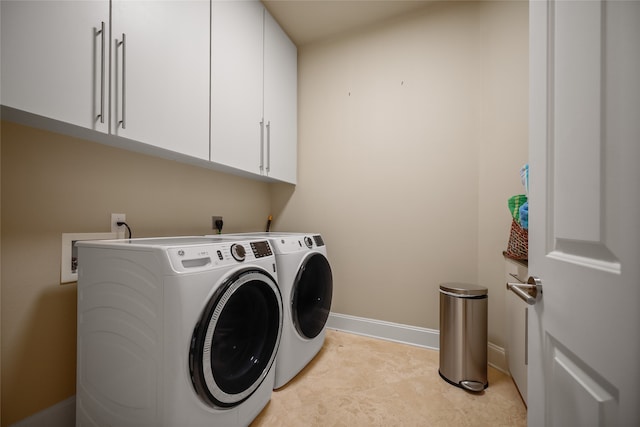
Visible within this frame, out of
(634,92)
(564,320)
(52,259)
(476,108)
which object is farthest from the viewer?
(476,108)

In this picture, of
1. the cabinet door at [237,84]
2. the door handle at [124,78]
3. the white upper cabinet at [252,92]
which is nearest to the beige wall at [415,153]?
the white upper cabinet at [252,92]

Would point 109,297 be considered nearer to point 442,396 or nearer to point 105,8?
point 105,8

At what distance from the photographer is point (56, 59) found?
829 mm

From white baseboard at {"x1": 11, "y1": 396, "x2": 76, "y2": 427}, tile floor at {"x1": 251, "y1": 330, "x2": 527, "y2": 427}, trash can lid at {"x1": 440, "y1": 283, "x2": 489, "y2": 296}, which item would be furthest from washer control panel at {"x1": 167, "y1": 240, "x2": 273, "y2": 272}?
trash can lid at {"x1": 440, "y1": 283, "x2": 489, "y2": 296}

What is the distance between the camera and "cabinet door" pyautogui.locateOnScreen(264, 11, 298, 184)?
6.12 ft

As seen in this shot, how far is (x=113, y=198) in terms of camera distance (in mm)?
1261

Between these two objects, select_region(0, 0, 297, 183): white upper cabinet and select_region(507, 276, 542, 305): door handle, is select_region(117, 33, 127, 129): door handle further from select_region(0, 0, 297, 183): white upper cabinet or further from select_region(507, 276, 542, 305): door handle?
select_region(507, 276, 542, 305): door handle

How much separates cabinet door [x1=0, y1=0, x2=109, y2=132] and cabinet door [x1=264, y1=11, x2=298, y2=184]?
1.01 metres

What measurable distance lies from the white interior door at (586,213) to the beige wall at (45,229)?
5.56 ft

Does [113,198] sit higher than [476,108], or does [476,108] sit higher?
[476,108]

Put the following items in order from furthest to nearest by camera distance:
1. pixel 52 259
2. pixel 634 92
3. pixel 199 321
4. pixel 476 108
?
pixel 476 108 < pixel 52 259 < pixel 199 321 < pixel 634 92

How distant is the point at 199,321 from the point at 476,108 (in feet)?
6.65

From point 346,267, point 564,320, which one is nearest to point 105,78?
point 564,320

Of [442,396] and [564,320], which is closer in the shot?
[564,320]
